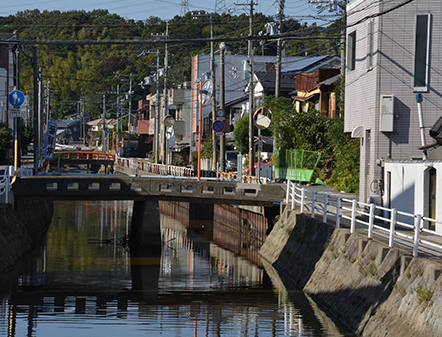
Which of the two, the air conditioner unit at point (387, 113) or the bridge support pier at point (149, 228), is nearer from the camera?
the air conditioner unit at point (387, 113)

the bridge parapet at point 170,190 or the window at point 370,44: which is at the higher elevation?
the window at point 370,44

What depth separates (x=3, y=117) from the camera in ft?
215

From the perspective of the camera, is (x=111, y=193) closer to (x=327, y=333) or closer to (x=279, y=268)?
(x=279, y=268)

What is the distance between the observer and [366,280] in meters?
13.6

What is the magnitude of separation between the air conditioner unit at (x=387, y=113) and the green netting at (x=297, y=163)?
→ 14.4 metres

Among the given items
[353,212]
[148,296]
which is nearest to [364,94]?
[353,212]

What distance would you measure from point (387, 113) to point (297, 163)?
1669 cm

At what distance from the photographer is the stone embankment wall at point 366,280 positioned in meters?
10.6

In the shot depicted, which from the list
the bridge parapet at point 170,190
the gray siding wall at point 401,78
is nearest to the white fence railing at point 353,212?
the bridge parapet at point 170,190

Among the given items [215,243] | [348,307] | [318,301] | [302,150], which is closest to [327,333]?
[348,307]

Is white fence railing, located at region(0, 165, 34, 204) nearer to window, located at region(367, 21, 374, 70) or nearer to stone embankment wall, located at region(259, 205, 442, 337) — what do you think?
stone embankment wall, located at region(259, 205, 442, 337)

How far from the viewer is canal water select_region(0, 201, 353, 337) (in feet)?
46.8

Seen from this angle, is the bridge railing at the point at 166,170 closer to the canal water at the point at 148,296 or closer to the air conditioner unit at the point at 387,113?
the canal water at the point at 148,296

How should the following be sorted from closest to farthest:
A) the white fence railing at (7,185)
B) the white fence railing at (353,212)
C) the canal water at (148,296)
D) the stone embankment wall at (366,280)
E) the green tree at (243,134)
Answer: the stone embankment wall at (366,280), the canal water at (148,296), the white fence railing at (353,212), the white fence railing at (7,185), the green tree at (243,134)
